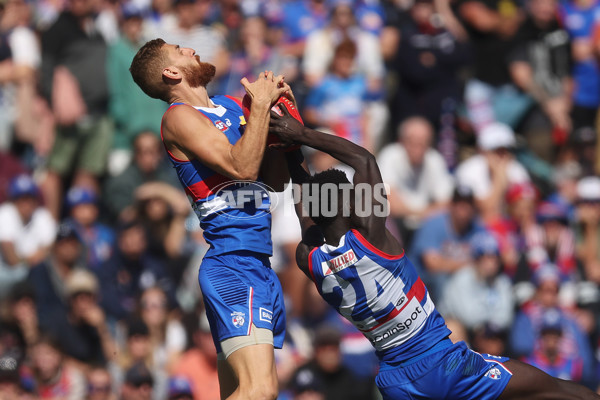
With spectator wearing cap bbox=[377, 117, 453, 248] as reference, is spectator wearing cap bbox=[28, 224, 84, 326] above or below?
below

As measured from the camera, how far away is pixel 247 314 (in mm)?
6359

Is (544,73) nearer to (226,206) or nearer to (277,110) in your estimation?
(277,110)

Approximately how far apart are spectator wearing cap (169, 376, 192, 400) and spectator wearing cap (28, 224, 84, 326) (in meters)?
2.01

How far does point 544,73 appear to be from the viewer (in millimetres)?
13469

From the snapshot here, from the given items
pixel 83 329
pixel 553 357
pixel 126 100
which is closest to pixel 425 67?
pixel 126 100

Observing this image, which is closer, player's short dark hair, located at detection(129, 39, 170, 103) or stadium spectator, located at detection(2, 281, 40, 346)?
player's short dark hair, located at detection(129, 39, 170, 103)

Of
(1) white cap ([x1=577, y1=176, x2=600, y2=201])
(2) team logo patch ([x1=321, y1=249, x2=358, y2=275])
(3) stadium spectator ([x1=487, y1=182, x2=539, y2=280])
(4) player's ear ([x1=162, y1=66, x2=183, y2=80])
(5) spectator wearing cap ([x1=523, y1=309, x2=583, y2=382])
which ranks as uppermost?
(4) player's ear ([x1=162, y1=66, x2=183, y2=80])

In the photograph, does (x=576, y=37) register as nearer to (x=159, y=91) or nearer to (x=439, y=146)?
(x=439, y=146)

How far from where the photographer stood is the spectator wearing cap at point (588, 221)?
1195 cm

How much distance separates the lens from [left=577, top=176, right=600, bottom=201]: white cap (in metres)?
12.0

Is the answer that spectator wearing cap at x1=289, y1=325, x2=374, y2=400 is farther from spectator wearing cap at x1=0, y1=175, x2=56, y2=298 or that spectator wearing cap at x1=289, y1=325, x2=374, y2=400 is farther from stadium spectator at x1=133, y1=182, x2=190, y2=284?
spectator wearing cap at x1=0, y1=175, x2=56, y2=298

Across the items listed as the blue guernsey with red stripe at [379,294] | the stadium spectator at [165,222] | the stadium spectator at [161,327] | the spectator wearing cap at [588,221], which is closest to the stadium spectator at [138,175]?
the stadium spectator at [165,222]

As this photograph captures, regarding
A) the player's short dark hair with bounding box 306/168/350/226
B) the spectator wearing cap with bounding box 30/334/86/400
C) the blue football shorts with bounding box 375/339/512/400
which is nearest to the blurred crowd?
the spectator wearing cap with bounding box 30/334/86/400

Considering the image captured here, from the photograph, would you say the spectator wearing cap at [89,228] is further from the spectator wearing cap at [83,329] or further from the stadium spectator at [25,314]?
the stadium spectator at [25,314]
